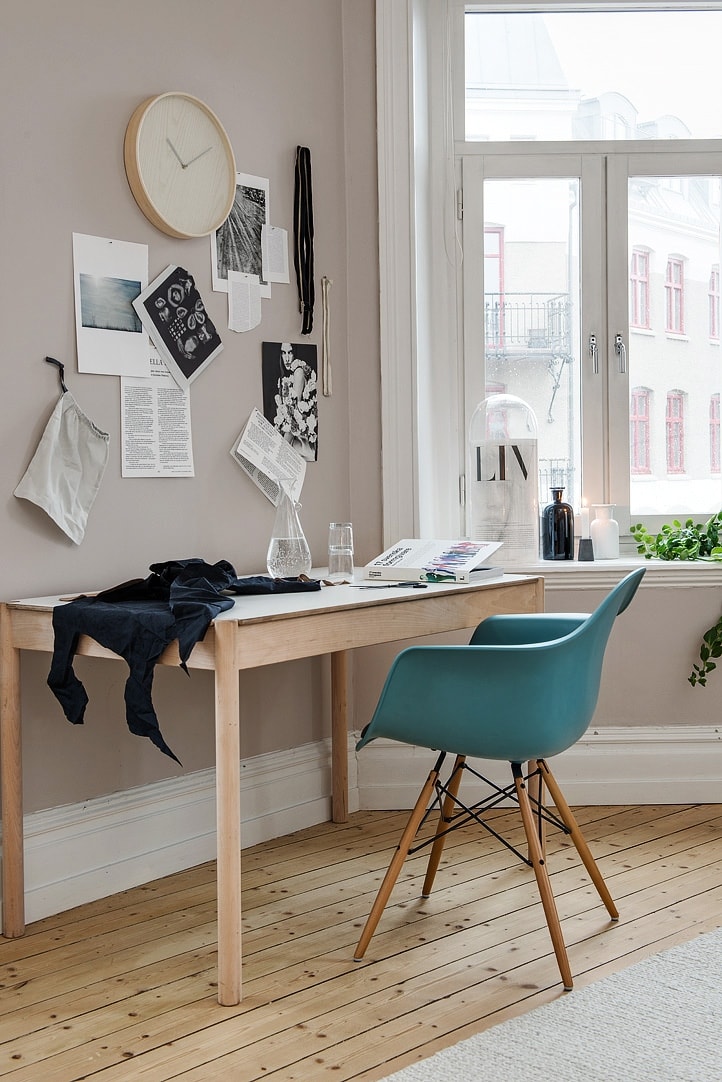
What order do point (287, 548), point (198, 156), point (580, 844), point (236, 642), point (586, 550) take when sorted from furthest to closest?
point (586, 550), point (198, 156), point (287, 548), point (580, 844), point (236, 642)

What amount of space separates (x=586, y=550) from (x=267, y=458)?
1000mm

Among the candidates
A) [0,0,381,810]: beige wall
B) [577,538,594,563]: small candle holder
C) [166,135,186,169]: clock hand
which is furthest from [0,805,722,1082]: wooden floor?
[166,135,186,169]: clock hand

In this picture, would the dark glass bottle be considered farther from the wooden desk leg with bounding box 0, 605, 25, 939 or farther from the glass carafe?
the wooden desk leg with bounding box 0, 605, 25, 939

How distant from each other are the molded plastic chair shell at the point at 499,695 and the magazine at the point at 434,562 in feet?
1.30

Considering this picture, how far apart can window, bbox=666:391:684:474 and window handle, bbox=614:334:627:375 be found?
18 cm

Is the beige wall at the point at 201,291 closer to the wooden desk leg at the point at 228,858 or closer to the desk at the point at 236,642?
the desk at the point at 236,642

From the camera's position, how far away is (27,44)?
7.62ft

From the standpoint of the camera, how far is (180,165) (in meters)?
2.61

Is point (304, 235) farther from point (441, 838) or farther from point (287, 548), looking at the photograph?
point (441, 838)

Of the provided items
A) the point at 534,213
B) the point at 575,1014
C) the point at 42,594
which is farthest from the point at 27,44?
the point at 575,1014

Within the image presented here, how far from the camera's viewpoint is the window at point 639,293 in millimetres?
3348

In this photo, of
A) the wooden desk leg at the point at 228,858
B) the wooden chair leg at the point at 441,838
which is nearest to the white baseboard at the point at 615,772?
the wooden chair leg at the point at 441,838

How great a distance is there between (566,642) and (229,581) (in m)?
0.70

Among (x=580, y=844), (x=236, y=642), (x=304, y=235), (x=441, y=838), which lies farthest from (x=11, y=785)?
(x=304, y=235)
